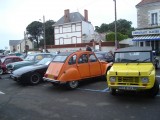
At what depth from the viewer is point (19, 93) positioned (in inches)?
418

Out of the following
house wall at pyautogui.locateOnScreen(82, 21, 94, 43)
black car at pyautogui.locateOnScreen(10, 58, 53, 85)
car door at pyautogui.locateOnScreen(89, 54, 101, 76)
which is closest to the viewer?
car door at pyautogui.locateOnScreen(89, 54, 101, 76)

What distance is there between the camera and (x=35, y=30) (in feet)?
273

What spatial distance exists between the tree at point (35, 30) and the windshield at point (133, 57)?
75.7 m

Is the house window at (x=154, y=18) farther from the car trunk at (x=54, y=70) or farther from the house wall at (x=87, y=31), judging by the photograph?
the house wall at (x=87, y=31)

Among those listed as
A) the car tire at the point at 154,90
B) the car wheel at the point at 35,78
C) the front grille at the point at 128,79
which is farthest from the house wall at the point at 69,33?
the front grille at the point at 128,79

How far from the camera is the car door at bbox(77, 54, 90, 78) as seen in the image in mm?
11367

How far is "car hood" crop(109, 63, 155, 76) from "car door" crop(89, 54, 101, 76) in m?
2.91

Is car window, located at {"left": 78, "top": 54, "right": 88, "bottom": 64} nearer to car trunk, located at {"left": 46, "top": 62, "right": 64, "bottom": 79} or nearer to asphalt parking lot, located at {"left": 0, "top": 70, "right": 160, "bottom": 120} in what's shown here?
car trunk, located at {"left": 46, "top": 62, "right": 64, "bottom": 79}

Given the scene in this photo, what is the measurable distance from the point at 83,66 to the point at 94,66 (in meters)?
0.82

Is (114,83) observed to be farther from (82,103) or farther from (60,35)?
(60,35)

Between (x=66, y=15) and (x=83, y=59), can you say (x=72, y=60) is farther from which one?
(x=66, y=15)

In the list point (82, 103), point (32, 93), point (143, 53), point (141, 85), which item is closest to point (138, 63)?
point (143, 53)

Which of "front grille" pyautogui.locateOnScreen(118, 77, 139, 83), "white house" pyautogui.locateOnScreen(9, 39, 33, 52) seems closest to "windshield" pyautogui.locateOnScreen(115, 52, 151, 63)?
"front grille" pyautogui.locateOnScreen(118, 77, 139, 83)

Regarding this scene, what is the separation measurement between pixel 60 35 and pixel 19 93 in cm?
4886
